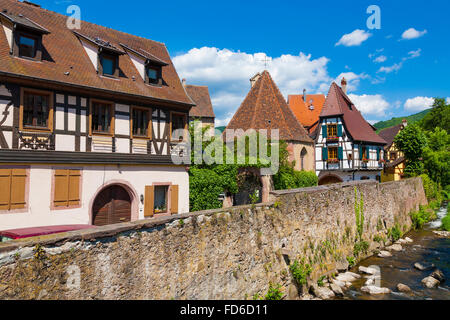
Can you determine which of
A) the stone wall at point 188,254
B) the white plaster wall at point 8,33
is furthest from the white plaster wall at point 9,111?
the stone wall at point 188,254

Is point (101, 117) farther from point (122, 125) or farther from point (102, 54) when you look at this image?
point (102, 54)

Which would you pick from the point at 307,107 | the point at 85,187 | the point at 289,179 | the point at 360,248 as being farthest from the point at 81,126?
Answer: the point at 307,107

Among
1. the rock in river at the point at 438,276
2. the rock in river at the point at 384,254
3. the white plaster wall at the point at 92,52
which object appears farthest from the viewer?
the rock in river at the point at 384,254

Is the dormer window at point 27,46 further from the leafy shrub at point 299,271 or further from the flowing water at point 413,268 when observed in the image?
the flowing water at point 413,268

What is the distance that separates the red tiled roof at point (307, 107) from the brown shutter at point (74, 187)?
2945cm

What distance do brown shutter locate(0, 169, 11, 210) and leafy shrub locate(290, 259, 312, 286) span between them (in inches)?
386

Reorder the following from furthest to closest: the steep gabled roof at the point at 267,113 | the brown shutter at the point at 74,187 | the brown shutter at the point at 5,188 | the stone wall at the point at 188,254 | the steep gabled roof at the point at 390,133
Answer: the steep gabled roof at the point at 390,133, the steep gabled roof at the point at 267,113, the brown shutter at the point at 74,187, the brown shutter at the point at 5,188, the stone wall at the point at 188,254

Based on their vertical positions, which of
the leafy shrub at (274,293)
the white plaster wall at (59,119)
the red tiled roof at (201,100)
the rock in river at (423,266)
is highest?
the red tiled roof at (201,100)

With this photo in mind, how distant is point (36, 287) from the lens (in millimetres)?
4844

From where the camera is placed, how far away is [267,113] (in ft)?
88.3

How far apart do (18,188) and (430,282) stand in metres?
16.1

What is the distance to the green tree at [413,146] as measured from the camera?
35.1 metres

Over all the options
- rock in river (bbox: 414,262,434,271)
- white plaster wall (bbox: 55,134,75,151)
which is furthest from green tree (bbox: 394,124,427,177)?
white plaster wall (bbox: 55,134,75,151)

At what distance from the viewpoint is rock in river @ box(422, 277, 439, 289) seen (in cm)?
1308
